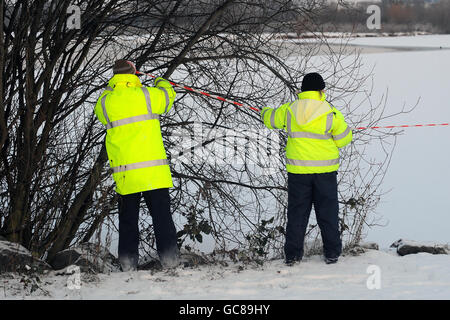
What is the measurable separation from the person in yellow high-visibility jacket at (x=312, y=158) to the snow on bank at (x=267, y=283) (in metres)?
0.26

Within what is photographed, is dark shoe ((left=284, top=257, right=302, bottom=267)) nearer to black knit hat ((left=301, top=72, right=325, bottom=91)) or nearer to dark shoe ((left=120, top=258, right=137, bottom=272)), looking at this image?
dark shoe ((left=120, top=258, right=137, bottom=272))

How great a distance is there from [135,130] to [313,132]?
59.1 inches

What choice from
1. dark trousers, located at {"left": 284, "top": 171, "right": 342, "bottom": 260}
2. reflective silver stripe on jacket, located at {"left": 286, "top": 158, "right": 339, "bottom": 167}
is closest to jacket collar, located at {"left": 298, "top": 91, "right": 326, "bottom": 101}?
reflective silver stripe on jacket, located at {"left": 286, "top": 158, "right": 339, "bottom": 167}

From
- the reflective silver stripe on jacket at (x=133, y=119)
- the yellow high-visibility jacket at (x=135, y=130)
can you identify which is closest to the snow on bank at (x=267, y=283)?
the yellow high-visibility jacket at (x=135, y=130)

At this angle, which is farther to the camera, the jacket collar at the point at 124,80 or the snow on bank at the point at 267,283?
the jacket collar at the point at 124,80

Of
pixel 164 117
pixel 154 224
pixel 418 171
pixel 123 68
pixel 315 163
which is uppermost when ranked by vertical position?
pixel 123 68

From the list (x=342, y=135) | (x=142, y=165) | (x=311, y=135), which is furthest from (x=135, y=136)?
(x=342, y=135)

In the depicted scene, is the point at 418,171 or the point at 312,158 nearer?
the point at 312,158

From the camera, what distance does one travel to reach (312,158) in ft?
16.1

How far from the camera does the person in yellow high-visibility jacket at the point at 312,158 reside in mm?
4879

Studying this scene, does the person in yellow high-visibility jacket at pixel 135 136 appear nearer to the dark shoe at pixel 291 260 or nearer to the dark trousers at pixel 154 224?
the dark trousers at pixel 154 224

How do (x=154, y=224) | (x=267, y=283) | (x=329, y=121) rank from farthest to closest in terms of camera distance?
(x=154, y=224) → (x=329, y=121) → (x=267, y=283)

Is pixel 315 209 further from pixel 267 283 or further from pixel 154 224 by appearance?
pixel 154 224

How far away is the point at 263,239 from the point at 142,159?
5.40ft
